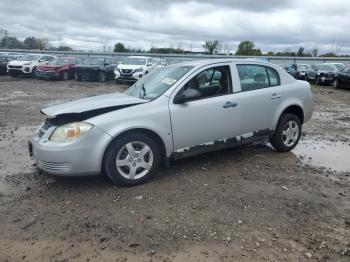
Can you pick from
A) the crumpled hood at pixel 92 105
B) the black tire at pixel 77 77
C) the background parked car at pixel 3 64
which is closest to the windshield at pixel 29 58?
the background parked car at pixel 3 64

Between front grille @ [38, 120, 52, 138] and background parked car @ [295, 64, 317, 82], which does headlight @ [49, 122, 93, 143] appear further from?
background parked car @ [295, 64, 317, 82]

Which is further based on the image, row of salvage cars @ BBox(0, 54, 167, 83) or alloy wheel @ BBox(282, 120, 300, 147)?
row of salvage cars @ BBox(0, 54, 167, 83)

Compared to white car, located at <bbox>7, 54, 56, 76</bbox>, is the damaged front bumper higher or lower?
lower

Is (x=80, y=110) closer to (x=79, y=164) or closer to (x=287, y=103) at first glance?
(x=79, y=164)

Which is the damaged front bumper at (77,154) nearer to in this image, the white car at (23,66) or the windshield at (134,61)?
the windshield at (134,61)

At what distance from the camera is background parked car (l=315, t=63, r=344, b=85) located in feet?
76.9

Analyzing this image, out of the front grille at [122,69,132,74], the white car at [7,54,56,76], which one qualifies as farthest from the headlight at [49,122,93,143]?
the white car at [7,54,56,76]

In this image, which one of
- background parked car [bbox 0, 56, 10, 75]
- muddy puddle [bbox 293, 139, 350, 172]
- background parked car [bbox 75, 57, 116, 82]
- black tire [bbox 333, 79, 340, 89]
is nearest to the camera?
muddy puddle [bbox 293, 139, 350, 172]

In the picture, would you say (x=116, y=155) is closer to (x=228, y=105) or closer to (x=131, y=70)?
(x=228, y=105)

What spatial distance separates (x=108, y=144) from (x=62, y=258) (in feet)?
5.38

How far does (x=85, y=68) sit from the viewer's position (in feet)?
75.4

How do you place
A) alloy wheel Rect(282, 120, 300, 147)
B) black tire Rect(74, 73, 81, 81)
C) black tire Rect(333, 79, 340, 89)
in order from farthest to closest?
black tire Rect(74, 73, 81, 81) < black tire Rect(333, 79, 340, 89) < alloy wheel Rect(282, 120, 300, 147)

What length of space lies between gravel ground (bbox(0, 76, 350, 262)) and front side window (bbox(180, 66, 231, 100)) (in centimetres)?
110

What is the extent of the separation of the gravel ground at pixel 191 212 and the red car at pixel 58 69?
17.6 m
